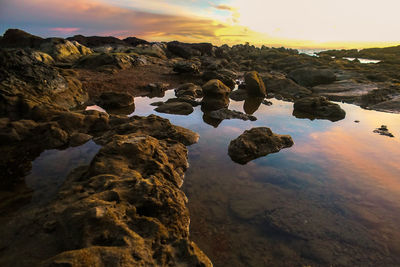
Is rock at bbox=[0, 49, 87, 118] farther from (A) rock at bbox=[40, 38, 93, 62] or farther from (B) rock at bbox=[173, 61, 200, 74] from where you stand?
(A) rock at bbox=[40, 38, 93, 62]

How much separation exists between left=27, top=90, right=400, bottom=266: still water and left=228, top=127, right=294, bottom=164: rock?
12.9 inches

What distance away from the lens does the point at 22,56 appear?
48.3ft

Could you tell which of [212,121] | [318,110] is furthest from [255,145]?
[318,110]

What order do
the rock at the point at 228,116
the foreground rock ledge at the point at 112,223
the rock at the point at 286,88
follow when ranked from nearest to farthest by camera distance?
the foreground rock ledge at the point at 112,223 → the rock at the point at 228,116 → the rock at the point at 286,88

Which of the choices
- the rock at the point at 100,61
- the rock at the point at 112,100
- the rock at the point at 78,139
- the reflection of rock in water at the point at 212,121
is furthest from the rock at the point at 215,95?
the rock at the point at 100,61

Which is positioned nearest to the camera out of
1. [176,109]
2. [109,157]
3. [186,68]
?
[109,157]

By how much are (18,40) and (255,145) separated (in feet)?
197

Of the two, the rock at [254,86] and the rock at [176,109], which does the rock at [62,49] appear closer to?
the rock at [176,109]

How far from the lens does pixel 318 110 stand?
57.2 ft

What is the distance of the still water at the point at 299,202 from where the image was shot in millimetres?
5309

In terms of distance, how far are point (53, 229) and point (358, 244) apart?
21.9 feet

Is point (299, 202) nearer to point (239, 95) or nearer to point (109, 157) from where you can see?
point (109, 157)

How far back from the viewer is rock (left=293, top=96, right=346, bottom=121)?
16.8 meters

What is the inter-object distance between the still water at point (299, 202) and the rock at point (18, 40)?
167 feet
